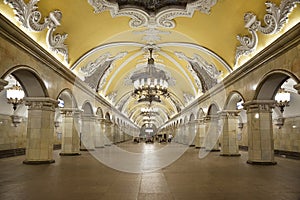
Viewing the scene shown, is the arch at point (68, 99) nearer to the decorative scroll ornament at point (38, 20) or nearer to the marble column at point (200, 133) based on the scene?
the decorative scroll ornament at point (38, 20)

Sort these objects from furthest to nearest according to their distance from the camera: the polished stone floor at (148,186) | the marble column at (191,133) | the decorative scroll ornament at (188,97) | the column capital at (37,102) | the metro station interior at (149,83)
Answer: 1. the marble column at (191,133)
2. the decorative scroll ornament at (188,97)
3. the column capital at (37,102)
4. the metro station interior at (149,83)
5. the polished stone floor at (148,186)

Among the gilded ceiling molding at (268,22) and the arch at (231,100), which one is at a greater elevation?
the gilded ceiling molding at (268,22)

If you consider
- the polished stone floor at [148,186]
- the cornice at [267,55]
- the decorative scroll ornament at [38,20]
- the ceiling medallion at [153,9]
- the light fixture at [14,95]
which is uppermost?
the ceiling medallion at [153,9]

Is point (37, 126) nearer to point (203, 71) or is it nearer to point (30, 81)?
point (30, 81)

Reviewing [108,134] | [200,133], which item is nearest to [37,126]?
[200,133]

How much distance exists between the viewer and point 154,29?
10953mm

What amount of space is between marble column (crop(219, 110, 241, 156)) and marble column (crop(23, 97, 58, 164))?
7806mm

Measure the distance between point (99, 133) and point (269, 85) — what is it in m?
12.4

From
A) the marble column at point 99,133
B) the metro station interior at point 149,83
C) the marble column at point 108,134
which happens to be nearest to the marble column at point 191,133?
the metro station interior at point 149,83

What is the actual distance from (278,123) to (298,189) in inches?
366

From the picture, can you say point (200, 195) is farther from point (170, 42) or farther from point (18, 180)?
point (170, 42)

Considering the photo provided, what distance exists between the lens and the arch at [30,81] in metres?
7.54

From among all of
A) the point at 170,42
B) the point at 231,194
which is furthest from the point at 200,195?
the point at 170,42

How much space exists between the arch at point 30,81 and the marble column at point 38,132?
0.60ft
